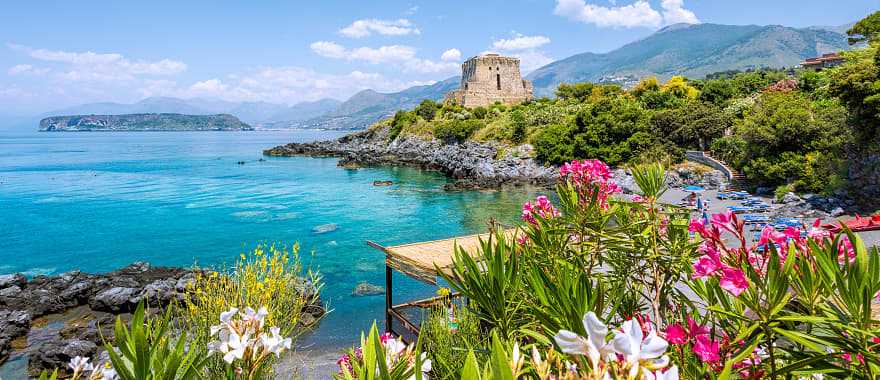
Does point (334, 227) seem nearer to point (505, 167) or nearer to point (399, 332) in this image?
point (399, 332)

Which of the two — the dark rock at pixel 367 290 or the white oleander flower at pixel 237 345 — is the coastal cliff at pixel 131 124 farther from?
the white oleander flower at pixel 237 345

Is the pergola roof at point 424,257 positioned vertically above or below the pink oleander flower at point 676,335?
below

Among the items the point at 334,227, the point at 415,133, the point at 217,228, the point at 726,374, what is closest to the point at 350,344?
the point at 726,374

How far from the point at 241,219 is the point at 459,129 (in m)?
23.1

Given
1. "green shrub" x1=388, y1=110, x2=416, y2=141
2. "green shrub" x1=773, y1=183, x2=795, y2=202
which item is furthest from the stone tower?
"green shrub" x1=773, y1=183, x2=795, y2=202

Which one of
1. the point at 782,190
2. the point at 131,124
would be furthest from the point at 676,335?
the point at 131,124

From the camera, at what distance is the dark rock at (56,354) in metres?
8.06

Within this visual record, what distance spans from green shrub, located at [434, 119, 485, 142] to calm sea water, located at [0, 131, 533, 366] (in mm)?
6568

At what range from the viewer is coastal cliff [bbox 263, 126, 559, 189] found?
97.4ft

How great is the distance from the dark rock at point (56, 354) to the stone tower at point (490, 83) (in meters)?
46.6

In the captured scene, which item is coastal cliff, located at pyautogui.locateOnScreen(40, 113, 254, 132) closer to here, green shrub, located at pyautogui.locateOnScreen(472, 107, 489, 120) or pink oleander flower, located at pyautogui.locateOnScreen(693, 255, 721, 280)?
green shrub, located at pyautogui.locateOnScreen(472, 107, 489, 120)

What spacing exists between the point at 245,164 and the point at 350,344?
4071 cm

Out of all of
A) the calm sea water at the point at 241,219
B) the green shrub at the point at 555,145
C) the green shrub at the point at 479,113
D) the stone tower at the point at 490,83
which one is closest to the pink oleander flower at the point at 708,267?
the calm sea water at the point at 241,219

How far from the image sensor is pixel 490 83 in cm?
5419
